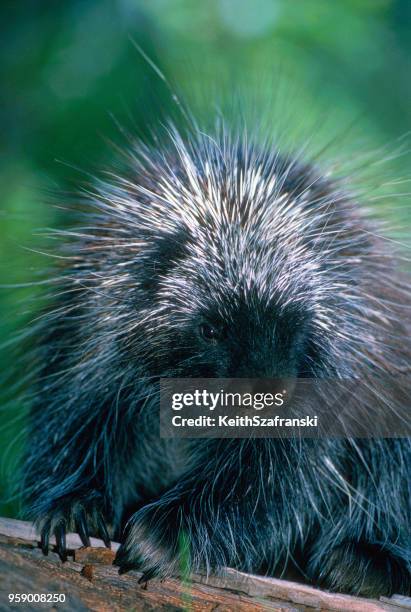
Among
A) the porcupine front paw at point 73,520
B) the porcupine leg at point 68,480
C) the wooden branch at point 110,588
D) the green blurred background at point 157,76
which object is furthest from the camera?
the green blurred background at point 157,76

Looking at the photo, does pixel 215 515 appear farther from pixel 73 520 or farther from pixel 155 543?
pixel 73 520

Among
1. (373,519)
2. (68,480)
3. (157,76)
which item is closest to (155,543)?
(68,480)

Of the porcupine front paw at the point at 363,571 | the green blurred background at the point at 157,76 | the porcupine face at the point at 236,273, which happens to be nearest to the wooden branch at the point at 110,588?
the porcupine front paw at the point at 363,571

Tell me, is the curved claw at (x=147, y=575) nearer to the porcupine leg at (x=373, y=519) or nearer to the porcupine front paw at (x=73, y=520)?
the porcupine front paw at (x=73, y=520)

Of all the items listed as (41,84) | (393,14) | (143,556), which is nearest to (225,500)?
(143,556)

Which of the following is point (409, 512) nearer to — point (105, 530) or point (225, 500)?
point (225, 500)

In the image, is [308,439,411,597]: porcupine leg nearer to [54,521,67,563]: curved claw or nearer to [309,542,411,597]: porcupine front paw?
[309,542,411,597]: porcupine front paw

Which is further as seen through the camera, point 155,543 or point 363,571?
point 363,571
